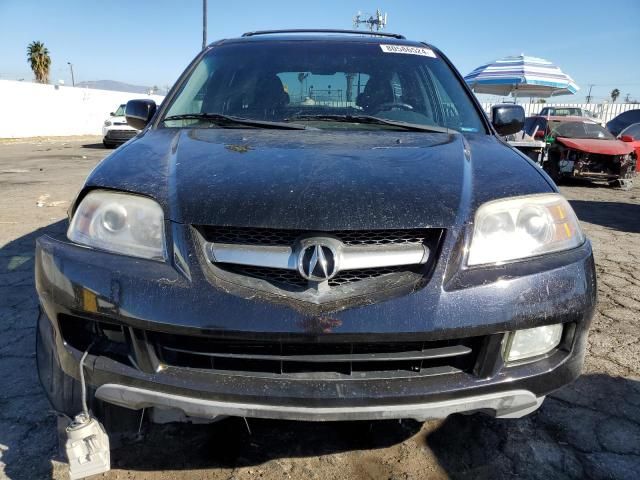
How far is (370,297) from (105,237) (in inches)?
33.7

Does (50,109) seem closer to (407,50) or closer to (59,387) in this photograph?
(407,50)

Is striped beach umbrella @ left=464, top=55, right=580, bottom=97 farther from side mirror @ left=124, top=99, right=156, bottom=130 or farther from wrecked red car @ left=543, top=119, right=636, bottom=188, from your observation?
side mirror @ left=124, top=99, right=156, bottom=130

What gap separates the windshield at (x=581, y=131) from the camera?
9922mm

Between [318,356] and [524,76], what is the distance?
609 inches

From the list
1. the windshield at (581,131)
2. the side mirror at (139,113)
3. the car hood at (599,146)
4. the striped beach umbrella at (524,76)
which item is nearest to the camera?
the side mirror at (139,113)

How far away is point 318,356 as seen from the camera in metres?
1.42

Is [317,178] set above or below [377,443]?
above

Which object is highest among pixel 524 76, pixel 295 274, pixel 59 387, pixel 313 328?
pixel 524 76

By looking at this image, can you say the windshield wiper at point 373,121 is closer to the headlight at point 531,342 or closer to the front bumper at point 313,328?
the front bumper at point 313,328

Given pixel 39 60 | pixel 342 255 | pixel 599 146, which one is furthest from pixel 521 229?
pixel 39 60

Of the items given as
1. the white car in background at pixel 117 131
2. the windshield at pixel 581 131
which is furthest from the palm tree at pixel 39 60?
the windshield at pixel 581 131

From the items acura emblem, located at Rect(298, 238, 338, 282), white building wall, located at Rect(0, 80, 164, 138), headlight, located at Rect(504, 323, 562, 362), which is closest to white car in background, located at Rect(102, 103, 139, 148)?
white building wall, located at Rect(0, 80, 164, 138)

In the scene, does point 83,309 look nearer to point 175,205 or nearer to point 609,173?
point 175,205

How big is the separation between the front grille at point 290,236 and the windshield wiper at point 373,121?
3.11 ft
